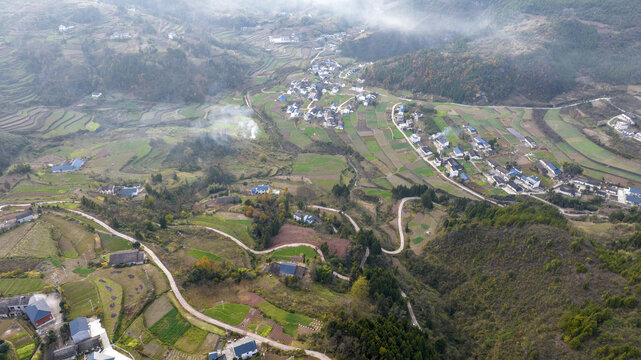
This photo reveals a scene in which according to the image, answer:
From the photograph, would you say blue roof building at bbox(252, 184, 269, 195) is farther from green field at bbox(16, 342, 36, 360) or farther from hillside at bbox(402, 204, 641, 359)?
green field at bbox(16, 342, 36, 360)

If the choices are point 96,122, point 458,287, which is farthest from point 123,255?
point 96,122

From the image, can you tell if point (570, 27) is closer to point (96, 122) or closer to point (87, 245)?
point (87, 245)

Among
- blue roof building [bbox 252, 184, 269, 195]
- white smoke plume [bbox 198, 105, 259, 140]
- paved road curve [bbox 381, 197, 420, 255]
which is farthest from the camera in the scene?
white smoke plume [bbox 198, 105, 259, 140]

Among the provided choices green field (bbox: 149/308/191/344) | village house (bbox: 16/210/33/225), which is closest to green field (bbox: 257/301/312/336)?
green field (bbox: 149/308/191/344)

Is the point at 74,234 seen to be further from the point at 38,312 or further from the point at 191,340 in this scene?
the point at 191,340

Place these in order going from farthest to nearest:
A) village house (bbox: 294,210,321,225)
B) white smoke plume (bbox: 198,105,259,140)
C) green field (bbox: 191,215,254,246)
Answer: white smoke plume (bbox: 198,105,259,140) < village house (bbox: 294,210,321,225) < green field (bbox: 191,215,254,246)

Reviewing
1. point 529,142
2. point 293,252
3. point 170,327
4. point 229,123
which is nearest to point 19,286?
point 170,327
